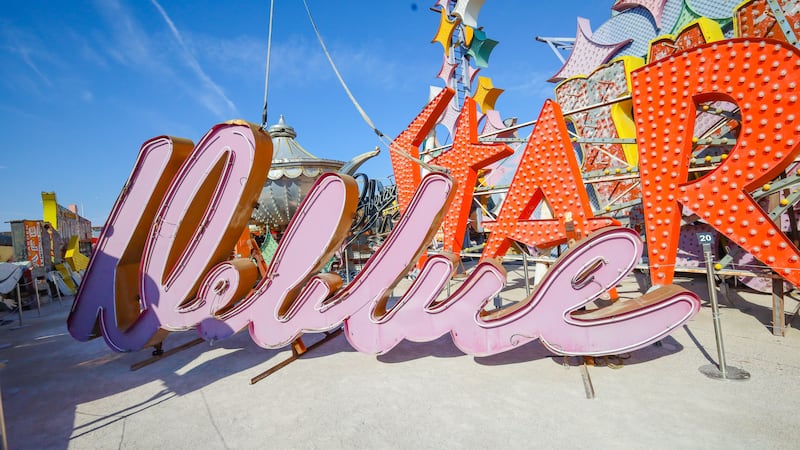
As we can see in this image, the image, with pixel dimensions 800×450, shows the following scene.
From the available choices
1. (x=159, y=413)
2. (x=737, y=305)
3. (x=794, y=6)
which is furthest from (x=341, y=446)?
Result: (x=794, y=6)

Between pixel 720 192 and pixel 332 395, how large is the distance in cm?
549

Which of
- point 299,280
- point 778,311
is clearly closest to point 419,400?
point 299,280

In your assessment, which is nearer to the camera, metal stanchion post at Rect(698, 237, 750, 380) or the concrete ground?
the concrete ground

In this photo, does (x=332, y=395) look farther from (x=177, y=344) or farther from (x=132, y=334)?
(x=177, y=344)

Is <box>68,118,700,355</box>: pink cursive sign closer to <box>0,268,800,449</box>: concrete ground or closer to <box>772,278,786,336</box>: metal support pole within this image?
<box>0,268,800,449</box>: concrete ground

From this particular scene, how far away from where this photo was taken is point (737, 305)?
7762mm

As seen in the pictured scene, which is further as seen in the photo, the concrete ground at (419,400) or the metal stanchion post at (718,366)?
the metal stanchion post at (718,366)

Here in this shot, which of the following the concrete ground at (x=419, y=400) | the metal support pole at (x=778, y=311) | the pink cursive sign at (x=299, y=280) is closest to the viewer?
the concrete ground at (x=419, y=400)

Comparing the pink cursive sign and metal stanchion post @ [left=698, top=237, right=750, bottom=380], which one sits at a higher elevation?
the pink cursive sign

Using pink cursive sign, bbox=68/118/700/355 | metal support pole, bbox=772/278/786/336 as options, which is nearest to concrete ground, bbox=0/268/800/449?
metal support pole, bbox=772/278/786/336

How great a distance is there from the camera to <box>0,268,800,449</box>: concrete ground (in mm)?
3350

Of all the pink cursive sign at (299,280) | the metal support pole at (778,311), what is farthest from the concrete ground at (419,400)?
the pink cursive sign at (299,280)

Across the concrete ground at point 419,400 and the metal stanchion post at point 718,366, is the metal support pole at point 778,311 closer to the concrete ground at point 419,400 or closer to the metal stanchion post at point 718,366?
the concrete ground at point 419,400

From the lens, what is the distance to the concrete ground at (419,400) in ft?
11.0
